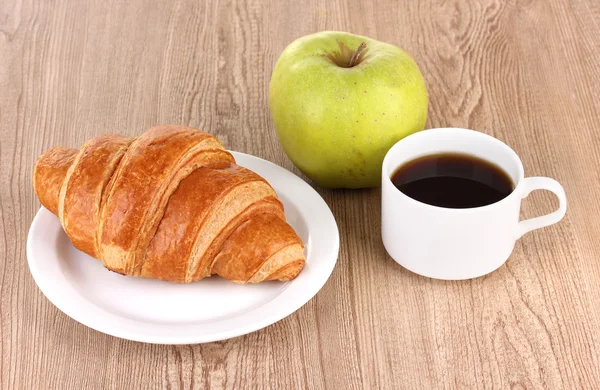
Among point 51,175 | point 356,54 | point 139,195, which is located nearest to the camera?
point 139,195

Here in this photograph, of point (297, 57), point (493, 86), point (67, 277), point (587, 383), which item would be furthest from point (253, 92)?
point (587, 383)

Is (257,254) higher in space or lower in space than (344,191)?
higher

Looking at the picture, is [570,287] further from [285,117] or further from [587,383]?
[285,117]

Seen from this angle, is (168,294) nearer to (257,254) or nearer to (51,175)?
(257,254)

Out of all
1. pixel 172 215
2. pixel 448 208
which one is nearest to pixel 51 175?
pixel 172 215

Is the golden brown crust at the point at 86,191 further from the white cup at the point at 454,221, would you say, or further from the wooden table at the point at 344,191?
the white cup at the point at 454,221

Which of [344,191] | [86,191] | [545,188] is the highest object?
[86,191]

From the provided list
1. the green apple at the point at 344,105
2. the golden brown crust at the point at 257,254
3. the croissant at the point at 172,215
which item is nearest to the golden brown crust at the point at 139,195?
the croissant at the point at 172,215
